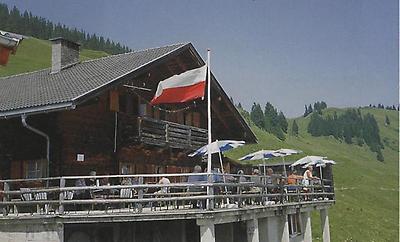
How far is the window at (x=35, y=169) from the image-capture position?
744 inches

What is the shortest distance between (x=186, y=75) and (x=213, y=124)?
468 inches

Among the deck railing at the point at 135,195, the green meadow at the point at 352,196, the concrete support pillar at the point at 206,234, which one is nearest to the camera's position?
the concrete support pillar at the point at 206,234

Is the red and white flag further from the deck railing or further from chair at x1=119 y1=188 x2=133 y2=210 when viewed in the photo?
chair at x1=119 y1=188 x2=133 y2=210

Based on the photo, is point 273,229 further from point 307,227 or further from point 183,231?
point 307,227

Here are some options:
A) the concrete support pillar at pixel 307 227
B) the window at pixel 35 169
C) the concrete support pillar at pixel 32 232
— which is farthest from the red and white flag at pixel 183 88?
the concrete support pillar at pixel 307 227

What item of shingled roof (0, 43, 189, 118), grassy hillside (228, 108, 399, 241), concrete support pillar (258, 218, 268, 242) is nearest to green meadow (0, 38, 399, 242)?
grassy hillside (228, 108, 399, 241)

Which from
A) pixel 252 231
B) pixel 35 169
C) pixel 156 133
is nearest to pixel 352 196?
pixel 156 133

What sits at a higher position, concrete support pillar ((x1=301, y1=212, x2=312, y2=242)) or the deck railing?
the deck railing

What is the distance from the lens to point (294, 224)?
25.7m

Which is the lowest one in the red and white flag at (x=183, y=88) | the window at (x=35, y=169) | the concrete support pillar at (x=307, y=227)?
the concrete support pillar at (x=307, y=227)

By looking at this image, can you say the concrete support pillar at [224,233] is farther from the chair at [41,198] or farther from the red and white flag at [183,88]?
the chair at [41,198]

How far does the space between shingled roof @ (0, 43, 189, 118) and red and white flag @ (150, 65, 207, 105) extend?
2.52m

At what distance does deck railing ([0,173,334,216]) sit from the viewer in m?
14.6

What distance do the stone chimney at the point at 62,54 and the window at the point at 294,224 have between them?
12.2 meters
